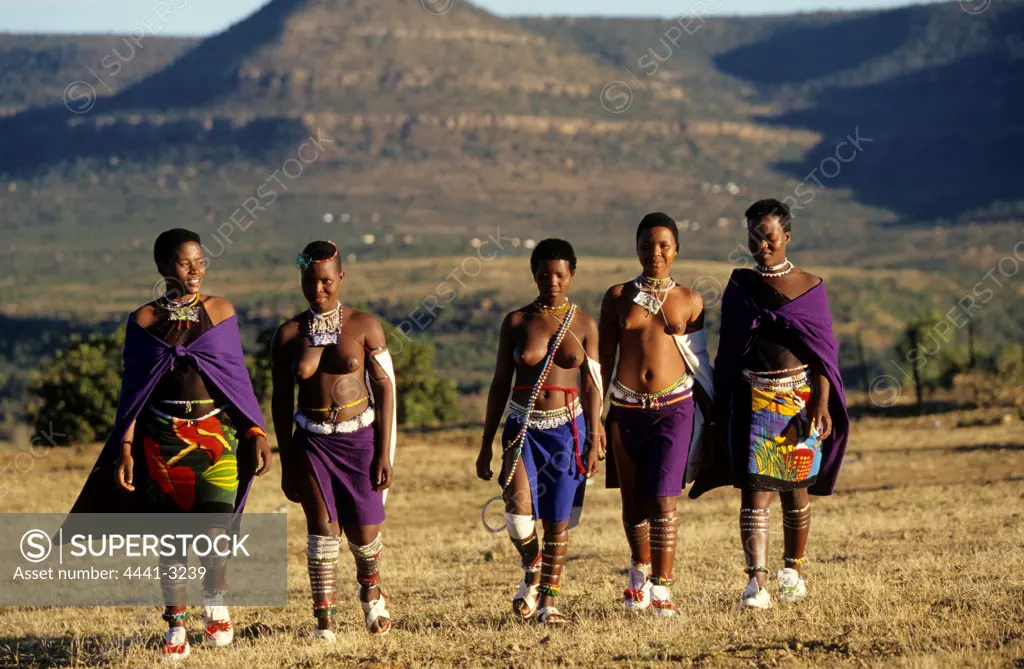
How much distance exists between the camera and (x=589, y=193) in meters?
162

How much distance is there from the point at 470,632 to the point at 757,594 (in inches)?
69.1

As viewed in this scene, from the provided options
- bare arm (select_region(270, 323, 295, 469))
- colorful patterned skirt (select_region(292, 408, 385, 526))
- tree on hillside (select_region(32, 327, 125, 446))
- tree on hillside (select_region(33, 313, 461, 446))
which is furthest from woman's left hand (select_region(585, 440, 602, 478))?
tree on hillside (select_region(32, 327, 125, 446))

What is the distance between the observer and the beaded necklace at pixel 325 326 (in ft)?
26.8

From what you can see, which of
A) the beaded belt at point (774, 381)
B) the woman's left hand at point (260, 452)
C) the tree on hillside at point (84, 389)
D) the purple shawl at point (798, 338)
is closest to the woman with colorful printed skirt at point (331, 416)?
the woman's left hand at point (260, 452)

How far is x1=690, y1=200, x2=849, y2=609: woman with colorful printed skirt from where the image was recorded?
8.65m

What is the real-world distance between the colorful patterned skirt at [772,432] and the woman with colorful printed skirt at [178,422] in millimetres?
2895

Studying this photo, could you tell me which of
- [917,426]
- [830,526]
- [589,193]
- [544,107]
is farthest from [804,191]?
[830,526]

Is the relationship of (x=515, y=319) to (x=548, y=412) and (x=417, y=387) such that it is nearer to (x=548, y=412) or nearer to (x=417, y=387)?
(x=548, y=412)

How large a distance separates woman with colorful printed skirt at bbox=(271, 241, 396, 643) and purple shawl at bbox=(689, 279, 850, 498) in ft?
6.84

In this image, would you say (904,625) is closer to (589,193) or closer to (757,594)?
(757,594)

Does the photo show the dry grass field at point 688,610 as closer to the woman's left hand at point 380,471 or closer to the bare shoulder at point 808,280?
the woman's left hand at point 380,471

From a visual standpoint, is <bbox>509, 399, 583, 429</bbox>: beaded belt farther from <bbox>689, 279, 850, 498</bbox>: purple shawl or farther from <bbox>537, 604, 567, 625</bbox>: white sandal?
<bbox>537, 604, 567, 625</bbox>: white sandal

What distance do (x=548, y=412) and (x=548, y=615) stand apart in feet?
4.05

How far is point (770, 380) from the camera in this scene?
8.70 meters
